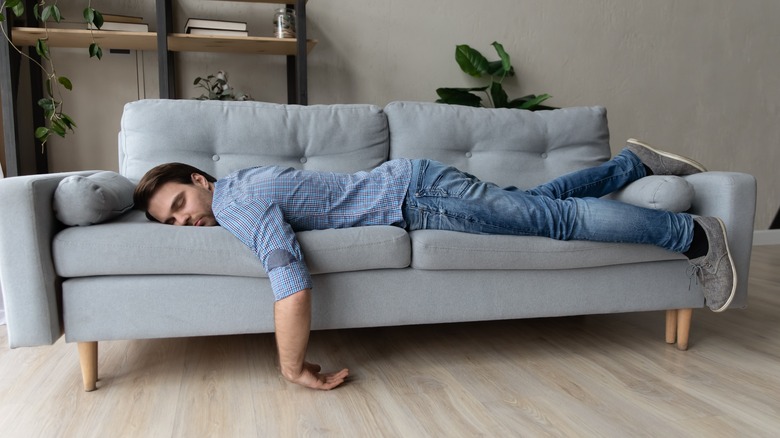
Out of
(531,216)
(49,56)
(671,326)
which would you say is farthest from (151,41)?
(671,326)

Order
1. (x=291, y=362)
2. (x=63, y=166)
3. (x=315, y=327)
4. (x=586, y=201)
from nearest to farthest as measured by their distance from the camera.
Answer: (x=291, y=362) < (x=315, y=327) < (x=586, y=201) < (x=63, y=166)

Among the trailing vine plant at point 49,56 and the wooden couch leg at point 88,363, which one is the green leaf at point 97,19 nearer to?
the trailing vine plant at point 49,56

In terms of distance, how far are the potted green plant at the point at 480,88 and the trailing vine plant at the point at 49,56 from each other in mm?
1567

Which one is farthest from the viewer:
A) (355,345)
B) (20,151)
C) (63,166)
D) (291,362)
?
(63,166)

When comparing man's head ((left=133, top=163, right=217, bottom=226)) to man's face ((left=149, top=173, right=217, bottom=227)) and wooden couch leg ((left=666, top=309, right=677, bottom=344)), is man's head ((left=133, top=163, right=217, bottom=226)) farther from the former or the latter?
wooden couch leg ((left=666, top=309, right=677, bottom=344))

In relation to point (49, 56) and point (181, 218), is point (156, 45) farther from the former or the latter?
point (181, 218)

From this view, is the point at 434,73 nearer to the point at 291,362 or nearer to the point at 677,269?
the point at 677,269

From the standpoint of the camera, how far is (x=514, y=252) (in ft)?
5.41

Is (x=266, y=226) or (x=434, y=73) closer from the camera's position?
(x=266, y=226)

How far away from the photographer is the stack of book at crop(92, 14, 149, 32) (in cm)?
249

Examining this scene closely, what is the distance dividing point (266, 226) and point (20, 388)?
794 mm

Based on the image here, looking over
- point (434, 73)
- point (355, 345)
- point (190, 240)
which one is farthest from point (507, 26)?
point (190, 240)

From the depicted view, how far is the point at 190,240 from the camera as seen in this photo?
148 cm

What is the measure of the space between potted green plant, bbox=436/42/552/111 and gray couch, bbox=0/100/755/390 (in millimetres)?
780
